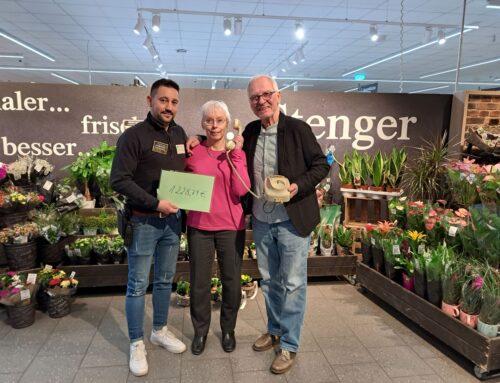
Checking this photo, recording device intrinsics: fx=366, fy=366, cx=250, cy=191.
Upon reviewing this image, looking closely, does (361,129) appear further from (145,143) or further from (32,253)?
(32,253)

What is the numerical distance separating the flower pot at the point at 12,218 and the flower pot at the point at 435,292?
3093mm

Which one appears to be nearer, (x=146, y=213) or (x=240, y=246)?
(x=146, y=213)

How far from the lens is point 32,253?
9.41ft

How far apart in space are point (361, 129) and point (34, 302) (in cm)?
347

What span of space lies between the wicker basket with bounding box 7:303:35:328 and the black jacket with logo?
1282mm

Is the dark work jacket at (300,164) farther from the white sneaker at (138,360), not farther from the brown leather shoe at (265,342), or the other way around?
the white sneaker at (138,360)

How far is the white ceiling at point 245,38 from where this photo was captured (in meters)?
6.29

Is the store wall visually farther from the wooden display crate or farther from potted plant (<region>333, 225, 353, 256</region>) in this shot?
the wooden display crate

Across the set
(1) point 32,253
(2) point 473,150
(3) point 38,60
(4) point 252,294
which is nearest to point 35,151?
(1) point 32,253

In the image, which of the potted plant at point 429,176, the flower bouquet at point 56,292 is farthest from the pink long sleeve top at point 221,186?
the potted plant at point 429,176

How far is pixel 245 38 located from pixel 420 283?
23.7 ft

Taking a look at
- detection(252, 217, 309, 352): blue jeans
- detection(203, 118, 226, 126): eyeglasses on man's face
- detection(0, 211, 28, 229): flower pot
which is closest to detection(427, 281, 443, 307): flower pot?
detection(252, 217, 309, 352): blue jeans

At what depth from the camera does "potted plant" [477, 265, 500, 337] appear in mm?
2045

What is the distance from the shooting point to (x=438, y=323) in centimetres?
233
